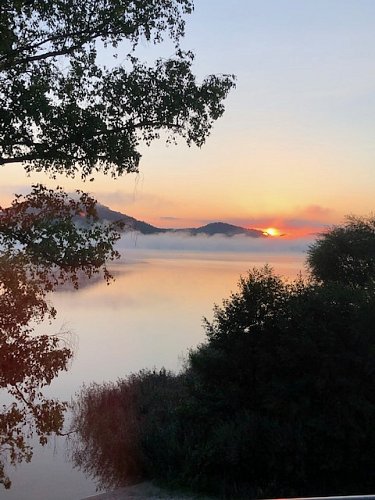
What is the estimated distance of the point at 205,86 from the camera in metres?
13.0

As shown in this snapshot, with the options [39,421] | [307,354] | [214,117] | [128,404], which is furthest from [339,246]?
[39,421]

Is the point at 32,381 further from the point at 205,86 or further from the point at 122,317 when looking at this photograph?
the point at 122,317

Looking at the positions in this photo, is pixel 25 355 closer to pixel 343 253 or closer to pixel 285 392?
pixel 285 392

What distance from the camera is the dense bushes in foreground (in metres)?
14.7

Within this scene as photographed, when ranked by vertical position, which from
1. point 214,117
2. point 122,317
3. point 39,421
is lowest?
point 122,317

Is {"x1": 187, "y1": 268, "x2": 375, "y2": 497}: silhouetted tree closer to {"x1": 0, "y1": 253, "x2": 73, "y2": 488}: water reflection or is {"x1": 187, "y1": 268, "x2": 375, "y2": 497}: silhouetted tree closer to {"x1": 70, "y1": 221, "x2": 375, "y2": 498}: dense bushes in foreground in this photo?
{"x1": 70, "y1": 221, "x2": 375, "y2": 498}: dense bushes in foreground

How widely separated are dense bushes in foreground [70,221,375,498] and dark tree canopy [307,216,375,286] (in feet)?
76.1

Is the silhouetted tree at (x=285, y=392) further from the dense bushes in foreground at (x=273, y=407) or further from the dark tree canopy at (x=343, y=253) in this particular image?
the dark tree canopy at (x=343, y=253)

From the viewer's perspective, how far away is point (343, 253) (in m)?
43.0

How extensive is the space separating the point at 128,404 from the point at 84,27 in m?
15.6

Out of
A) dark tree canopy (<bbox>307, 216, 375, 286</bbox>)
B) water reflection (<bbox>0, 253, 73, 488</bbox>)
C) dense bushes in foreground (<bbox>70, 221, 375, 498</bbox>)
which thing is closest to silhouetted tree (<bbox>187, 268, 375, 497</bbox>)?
dense bushes in foreground (<bbox>70, 221, 375, 498</bbox>)

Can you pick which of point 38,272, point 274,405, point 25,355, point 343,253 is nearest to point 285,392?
point 274,405

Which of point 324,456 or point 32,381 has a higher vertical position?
point 32,381

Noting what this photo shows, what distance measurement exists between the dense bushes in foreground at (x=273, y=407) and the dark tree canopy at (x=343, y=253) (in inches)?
913
